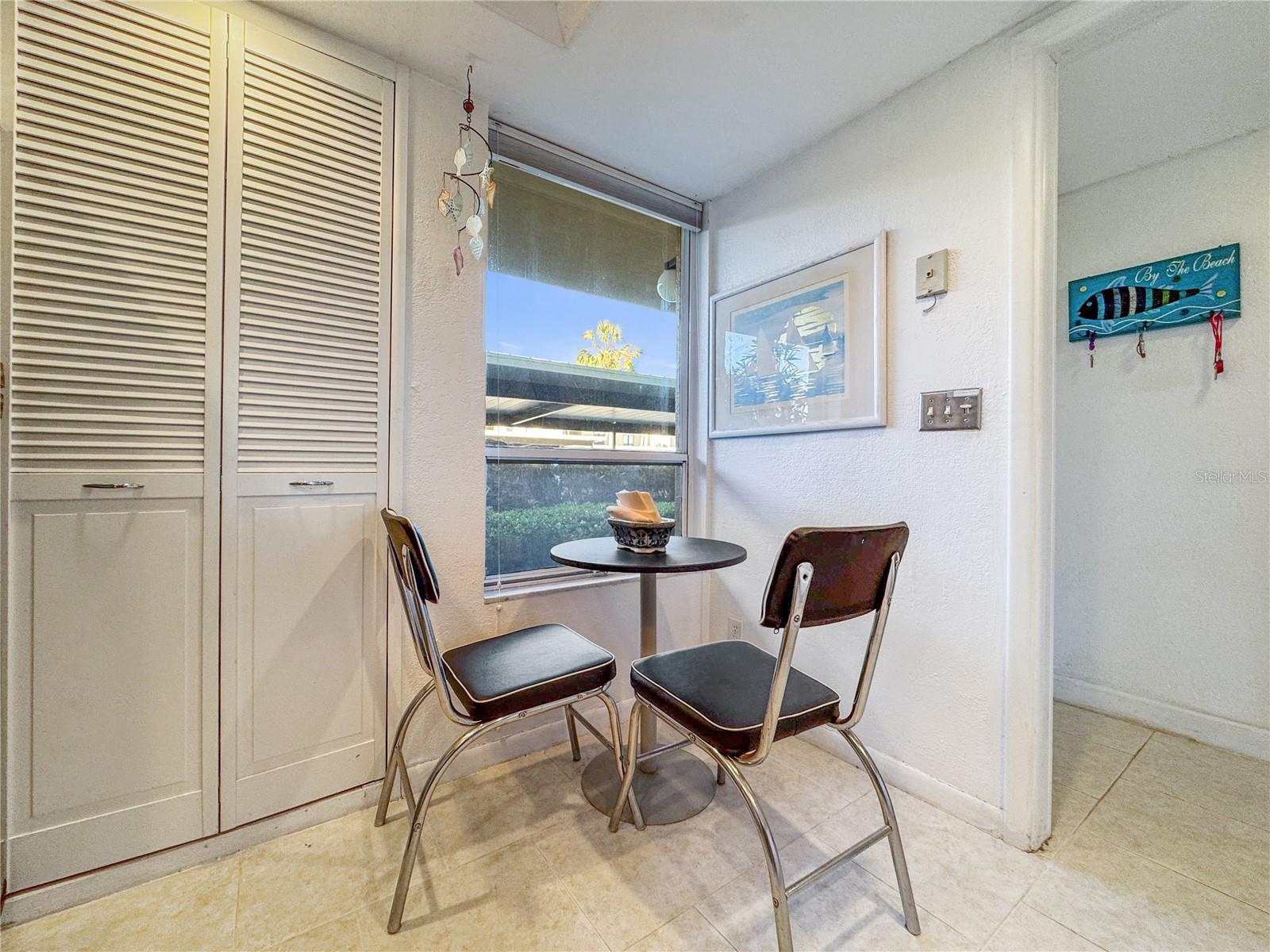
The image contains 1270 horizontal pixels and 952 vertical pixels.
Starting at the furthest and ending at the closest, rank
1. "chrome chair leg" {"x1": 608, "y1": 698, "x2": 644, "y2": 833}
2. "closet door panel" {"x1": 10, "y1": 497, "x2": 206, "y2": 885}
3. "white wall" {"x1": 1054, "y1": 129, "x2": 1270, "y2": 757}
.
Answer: "white wall" {"x1": 1054, "y1": 129, "x2": 1270, "y2": 757} → "chrome chair leg" {"x1": 608, "y1": 698, "x2": 644, "y2": 833} → "closet door panel" {"x1": 10, "y1": 497, "x2": 206, "y2": 885}

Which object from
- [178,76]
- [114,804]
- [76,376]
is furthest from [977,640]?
[178,76]

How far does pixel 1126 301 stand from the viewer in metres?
2.11

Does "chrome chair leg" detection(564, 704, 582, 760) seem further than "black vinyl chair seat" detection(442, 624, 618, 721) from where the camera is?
Yes

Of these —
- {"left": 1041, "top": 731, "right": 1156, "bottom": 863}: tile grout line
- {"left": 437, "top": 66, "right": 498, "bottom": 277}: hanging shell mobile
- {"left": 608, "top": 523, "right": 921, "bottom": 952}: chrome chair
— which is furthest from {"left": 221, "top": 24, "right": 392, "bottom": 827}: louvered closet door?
{"left": 1041, "top": 731, "right": 1156, "bottom": 863}: tile grout line

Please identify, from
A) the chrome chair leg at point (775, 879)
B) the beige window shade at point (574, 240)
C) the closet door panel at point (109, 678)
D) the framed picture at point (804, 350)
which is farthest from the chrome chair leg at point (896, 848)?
the beige window shade at point (574, 240)

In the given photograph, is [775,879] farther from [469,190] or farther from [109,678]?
[469,190]

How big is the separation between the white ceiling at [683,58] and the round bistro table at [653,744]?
156cm

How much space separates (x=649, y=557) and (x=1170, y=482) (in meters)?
2.25

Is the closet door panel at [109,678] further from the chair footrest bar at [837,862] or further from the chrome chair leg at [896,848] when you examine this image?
the chrome chair leg at [896,848]

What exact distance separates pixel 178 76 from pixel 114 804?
187 cm

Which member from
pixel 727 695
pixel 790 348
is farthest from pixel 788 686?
pixel 790 348

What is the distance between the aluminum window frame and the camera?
188 cm

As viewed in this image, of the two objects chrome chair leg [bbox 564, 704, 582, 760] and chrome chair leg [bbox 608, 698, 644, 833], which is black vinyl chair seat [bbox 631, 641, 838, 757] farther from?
chrome chair leg [bbox 564, 704, 582, 760]
